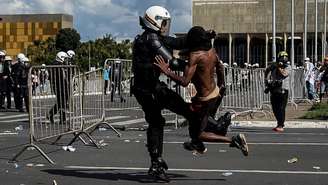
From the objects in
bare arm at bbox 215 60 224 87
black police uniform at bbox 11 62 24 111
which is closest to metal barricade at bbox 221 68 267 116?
black police uniform at bbox 11 62 24 111

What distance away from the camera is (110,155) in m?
11.0

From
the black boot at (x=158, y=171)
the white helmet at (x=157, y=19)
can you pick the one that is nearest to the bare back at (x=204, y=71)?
the white helmet at (x=157, y=19)

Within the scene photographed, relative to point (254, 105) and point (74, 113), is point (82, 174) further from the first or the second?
point (254, 105)

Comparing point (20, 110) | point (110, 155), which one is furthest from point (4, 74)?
point (110, 155)

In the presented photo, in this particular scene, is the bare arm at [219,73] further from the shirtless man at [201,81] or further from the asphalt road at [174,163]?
the asphalt road at [174,163]

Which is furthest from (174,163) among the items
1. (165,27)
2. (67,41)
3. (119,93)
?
(67,41)

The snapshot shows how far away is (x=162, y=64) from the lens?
7.99 meters

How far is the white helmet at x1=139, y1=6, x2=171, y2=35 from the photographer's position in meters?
8.20

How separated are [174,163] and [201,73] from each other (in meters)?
2.23

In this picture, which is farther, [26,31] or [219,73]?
[26,31]

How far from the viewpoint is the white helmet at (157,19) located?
820 cm

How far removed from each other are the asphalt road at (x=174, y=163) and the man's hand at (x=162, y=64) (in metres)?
1.41

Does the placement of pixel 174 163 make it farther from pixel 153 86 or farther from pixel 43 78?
pixel 43 78

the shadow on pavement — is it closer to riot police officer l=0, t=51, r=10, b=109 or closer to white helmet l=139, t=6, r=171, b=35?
white helmet l=139, t=6, r=171, b=35
